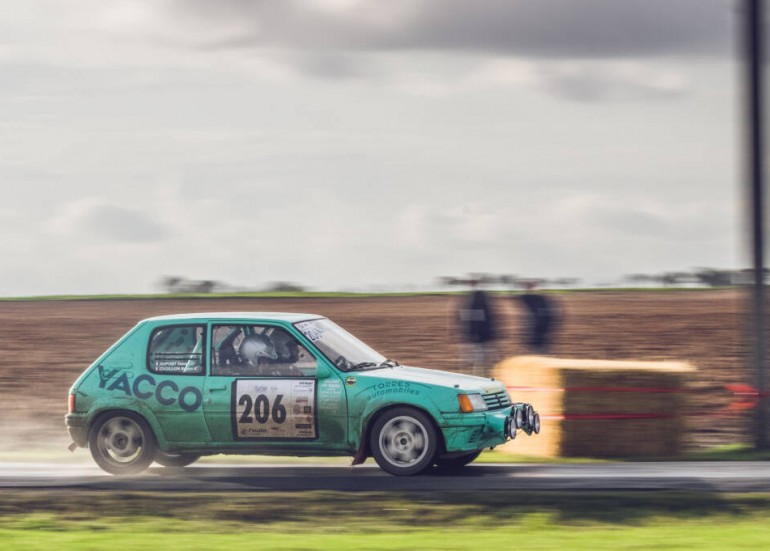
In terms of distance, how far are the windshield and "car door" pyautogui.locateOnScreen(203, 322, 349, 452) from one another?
0.48 feet

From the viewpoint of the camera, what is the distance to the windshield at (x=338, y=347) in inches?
476

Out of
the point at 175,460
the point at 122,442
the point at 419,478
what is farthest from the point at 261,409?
the point at 175,460

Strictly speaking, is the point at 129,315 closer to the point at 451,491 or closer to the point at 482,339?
the point at 482,339

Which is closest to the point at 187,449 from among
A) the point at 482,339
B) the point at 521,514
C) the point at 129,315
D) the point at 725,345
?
the point at 521,514

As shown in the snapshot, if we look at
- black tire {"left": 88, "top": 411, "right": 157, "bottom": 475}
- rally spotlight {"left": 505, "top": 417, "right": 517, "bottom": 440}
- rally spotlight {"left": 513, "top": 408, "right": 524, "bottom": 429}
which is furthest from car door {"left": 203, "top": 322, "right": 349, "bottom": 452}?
rally spotlight {"left": 513, "top": 408, "right": 524, "bottom": 429}

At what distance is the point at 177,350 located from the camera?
40.5ft

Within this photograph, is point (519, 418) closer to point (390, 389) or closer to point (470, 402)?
point (470, 402)

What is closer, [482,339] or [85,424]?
[85,424]

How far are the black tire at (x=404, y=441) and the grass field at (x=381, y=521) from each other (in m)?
1.03

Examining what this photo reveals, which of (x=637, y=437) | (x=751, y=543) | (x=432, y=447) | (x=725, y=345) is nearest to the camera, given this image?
(x=751, y=543)

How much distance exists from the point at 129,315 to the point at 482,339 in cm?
3507

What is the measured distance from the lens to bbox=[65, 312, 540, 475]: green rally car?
1174 centimetres

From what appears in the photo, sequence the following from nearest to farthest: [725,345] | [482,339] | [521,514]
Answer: [521,514]
[482,339]
[725,345]

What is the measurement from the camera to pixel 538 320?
61.1 ft
